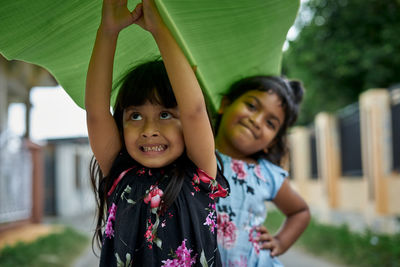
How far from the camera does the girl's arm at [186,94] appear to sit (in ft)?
3.96

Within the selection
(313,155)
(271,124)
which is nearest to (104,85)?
(271,124)

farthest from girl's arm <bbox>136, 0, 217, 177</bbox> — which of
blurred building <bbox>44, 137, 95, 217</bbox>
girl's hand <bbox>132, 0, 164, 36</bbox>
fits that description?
blurred building <bbox>44, 137, 95, 217</bbox>

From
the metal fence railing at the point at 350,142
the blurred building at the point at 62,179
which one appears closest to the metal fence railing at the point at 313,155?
the metal fence railing at the point at 350,142

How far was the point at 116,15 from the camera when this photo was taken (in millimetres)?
1188

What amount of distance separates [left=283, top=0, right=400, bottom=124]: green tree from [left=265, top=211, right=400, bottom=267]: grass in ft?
14.6

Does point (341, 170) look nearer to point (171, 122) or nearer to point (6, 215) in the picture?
point (6, 215)

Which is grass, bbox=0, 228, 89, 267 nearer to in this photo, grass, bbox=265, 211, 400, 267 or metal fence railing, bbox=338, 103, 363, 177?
grass, bbox=265, 211, 400, 267

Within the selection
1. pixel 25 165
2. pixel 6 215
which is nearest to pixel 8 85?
pixel 25 165

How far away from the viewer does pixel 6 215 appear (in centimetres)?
730

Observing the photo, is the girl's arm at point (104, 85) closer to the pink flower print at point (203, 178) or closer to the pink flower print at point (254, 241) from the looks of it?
the pink flower print at point (203, 178)

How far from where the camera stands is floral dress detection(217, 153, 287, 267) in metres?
1.87

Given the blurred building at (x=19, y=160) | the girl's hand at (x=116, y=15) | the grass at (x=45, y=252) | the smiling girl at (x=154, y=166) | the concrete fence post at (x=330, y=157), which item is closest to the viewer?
the girl's hand at (x=116, y=15)

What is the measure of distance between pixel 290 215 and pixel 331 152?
26.0 ft

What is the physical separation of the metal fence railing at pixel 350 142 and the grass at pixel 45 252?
5077 mm
